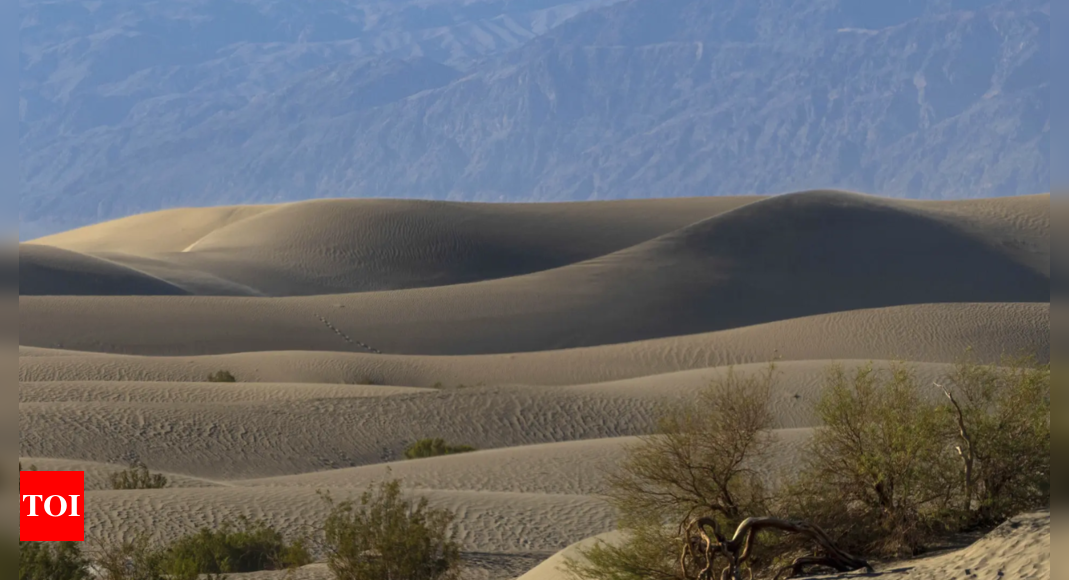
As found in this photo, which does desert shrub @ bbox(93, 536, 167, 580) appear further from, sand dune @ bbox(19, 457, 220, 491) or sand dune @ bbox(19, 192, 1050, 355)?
sand dune @ bbox(19, 192, 1050, 355)

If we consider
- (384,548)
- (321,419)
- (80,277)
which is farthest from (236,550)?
(80,277)

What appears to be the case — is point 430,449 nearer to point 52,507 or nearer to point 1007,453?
point 52,507

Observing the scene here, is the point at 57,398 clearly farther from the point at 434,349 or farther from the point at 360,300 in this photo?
the point at 360,300

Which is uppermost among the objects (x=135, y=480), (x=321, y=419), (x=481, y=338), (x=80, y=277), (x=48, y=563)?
(x=80, y=277)

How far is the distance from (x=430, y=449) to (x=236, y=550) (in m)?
10.5

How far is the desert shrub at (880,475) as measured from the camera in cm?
912

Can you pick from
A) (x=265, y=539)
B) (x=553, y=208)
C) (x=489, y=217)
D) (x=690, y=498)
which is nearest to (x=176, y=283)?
(x=489, y=217)

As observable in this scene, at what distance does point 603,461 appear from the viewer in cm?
2098

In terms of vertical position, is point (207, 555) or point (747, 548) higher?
point (207, 555)

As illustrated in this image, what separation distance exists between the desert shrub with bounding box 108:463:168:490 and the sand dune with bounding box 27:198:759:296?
40743 millimetres

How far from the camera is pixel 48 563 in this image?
10.6 metres

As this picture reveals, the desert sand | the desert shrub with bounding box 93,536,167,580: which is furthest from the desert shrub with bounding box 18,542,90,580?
the desert sand

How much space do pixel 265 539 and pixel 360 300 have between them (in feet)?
123

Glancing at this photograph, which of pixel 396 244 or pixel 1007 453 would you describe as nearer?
pixel 1007 453
